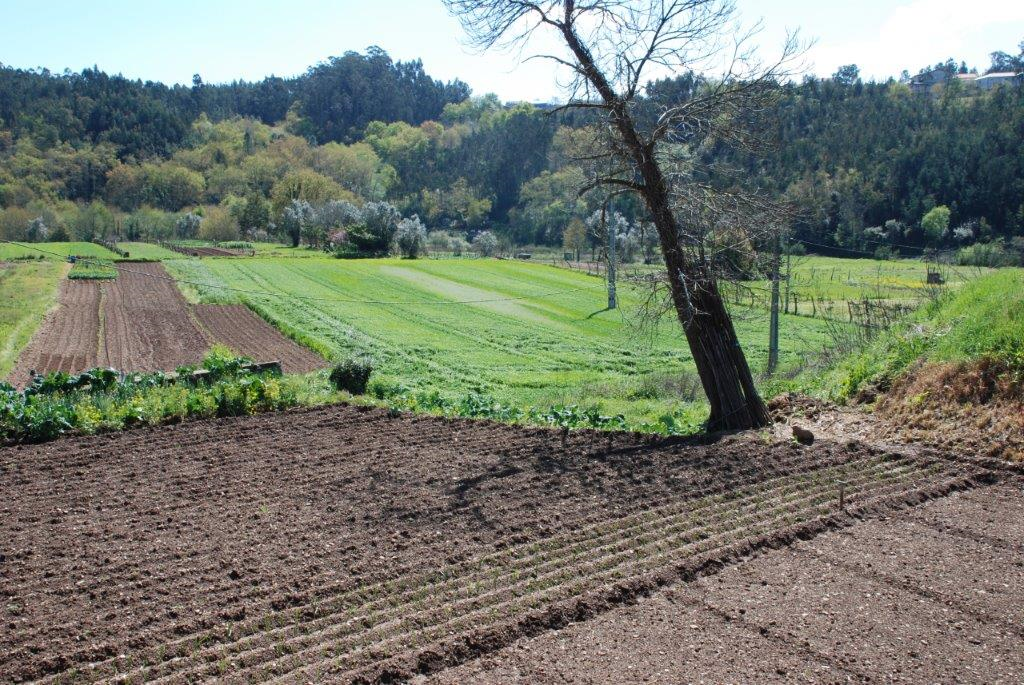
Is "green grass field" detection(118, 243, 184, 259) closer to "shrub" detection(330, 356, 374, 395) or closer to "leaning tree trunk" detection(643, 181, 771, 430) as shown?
"shrub" detection(330, 356, 374, 395)

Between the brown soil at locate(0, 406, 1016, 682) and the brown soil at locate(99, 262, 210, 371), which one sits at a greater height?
the brown soil at locate(0, 406, 1016, 682)

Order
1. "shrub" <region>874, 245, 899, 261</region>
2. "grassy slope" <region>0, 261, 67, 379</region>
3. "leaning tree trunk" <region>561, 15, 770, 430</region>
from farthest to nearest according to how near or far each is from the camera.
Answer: "shrub" <region>874, 245, 899, 261</region>
"grassy slope" <region>0, 261, 67, 379</region>
"leaning tree trunk" <region>561, 15, 770, 430</region>

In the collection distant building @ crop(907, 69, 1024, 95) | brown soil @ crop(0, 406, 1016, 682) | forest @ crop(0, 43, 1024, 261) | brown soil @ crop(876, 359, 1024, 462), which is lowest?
brown soil @ crop(0, 406, 1016, 682)

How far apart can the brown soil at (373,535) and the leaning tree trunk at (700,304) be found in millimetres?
1362

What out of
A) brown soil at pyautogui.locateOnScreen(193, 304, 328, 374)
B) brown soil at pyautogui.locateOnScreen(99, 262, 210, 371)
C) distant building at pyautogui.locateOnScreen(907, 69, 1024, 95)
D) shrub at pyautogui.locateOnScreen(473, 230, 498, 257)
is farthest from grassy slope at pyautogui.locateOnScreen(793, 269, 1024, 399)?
distant building at pyautogui.locateOnScreen(907, 69, 1024, 95)

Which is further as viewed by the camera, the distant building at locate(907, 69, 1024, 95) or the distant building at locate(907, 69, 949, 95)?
the distant building at locate(907, 69, 949, 95)

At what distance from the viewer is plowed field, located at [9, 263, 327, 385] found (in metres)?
27.7

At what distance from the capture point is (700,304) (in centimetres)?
1395

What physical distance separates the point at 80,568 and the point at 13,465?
175 inches

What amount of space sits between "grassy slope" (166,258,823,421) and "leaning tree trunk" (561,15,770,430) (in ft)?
3.14

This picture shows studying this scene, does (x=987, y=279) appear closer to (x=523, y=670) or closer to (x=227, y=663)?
(x=523, y=670)

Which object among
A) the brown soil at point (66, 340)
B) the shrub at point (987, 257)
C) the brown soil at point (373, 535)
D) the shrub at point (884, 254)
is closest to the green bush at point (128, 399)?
the brown soil at point (373, 535)

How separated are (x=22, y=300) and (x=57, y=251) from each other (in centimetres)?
3433

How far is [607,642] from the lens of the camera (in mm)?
6379
